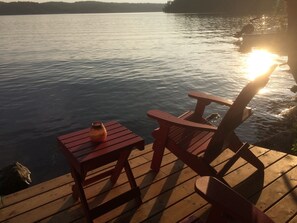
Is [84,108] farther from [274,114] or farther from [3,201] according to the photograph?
[3,201]

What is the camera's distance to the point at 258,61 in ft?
84.7

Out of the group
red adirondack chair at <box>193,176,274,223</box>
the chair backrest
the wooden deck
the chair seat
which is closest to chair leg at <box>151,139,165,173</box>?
the wooden deck

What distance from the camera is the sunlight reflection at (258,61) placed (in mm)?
21355

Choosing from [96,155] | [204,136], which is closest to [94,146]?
[96,155]

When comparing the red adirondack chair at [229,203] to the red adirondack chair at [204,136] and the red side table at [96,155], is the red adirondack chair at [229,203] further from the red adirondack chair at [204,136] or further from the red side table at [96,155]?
the red side table at [96,155]

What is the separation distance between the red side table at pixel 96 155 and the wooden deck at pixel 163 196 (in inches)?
8.4

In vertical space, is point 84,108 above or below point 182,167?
below

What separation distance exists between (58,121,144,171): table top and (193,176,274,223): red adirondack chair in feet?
4.76

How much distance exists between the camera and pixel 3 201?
12.8ft

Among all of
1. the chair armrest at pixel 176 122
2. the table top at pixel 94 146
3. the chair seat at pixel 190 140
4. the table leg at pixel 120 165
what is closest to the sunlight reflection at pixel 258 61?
the chair seat at pixel 190 140

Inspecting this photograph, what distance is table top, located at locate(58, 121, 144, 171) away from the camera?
10.4 feet

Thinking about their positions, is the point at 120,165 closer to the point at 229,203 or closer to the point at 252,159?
the point at 252,159

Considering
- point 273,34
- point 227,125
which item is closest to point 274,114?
point 227,125

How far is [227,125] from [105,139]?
4.94 feet
